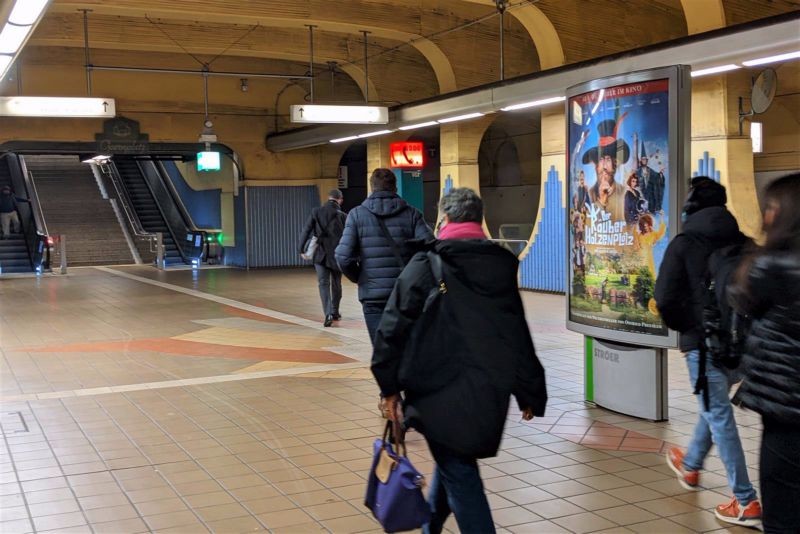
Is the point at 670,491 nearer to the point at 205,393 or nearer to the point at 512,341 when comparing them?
the point at 512,341

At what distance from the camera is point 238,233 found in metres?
21.0

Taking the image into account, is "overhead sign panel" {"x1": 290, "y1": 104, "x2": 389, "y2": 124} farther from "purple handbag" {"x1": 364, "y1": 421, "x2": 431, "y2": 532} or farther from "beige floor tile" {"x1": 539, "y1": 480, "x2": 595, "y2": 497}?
"purple handbag" {"x1": 364, "y1": 421, "x2": 431, "y2": 532}

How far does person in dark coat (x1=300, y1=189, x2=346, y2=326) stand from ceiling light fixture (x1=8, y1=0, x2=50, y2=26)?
4.03m


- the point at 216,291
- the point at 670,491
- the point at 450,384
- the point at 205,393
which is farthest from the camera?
the point at 216,291

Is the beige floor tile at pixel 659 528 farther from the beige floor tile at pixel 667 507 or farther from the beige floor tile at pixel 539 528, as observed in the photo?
the beige floor tile at pixel 539 528

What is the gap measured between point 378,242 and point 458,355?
108 inches

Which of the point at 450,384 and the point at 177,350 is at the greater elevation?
the point at 450,384

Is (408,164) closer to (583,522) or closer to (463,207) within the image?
(583,522)

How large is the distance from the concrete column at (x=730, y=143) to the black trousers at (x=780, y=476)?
8098 mm

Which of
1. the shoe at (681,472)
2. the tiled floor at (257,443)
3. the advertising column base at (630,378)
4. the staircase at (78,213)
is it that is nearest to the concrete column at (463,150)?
the tiled floor at (257,443)

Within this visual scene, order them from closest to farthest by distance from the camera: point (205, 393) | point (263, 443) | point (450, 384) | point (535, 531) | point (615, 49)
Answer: point (450, 384) → point (535, 531) → point (263, 443) → point (205, 393) → point (615, 49)

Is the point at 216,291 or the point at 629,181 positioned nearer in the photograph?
the point at 629,181

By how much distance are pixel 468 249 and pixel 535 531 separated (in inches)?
63.4

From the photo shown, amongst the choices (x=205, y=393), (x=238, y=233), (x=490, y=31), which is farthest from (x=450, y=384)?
(x=238, y=233)
